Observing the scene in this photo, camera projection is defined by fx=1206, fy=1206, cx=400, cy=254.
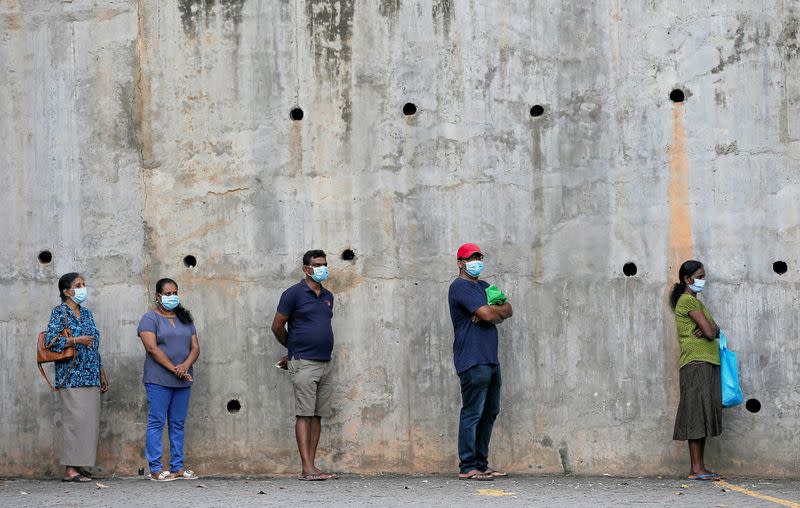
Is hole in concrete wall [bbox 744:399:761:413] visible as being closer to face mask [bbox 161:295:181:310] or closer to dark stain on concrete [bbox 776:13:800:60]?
dark stain on concrete [bbox 776:13:800:60]

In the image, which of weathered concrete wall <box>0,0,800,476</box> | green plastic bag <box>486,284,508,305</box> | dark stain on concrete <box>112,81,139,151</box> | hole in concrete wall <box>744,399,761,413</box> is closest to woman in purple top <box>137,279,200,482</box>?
weathered concrete wall <box>0,0,800,476</box>

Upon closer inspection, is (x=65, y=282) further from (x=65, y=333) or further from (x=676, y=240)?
(x=676, y=240)

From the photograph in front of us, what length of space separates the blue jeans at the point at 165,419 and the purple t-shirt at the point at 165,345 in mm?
67

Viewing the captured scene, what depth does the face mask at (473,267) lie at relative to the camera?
901cm

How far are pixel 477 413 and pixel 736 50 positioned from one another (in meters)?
3.48

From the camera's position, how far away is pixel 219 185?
974 centimetres

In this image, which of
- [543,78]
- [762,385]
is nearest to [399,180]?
[543,78]

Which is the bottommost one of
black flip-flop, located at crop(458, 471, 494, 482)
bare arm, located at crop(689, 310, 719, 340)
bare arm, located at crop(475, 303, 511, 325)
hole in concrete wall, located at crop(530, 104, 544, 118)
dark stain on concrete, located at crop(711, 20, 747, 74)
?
black flip-flop, located at crop(458, 471, 494, 482)

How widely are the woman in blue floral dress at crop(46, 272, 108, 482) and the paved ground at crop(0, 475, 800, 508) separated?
0.91 ft

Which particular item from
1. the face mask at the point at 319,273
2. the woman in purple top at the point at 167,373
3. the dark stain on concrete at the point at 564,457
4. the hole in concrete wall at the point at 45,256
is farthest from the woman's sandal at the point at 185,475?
the dark stain on concrete at the point at 564,457

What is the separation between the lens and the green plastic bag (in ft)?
29.2

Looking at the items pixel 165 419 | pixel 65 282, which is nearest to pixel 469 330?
pixel 165 419

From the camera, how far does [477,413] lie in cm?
890

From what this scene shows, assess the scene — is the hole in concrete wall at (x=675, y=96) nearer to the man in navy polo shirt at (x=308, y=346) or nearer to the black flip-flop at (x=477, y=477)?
the man in navy polo shirt at (x=308, y=346)
